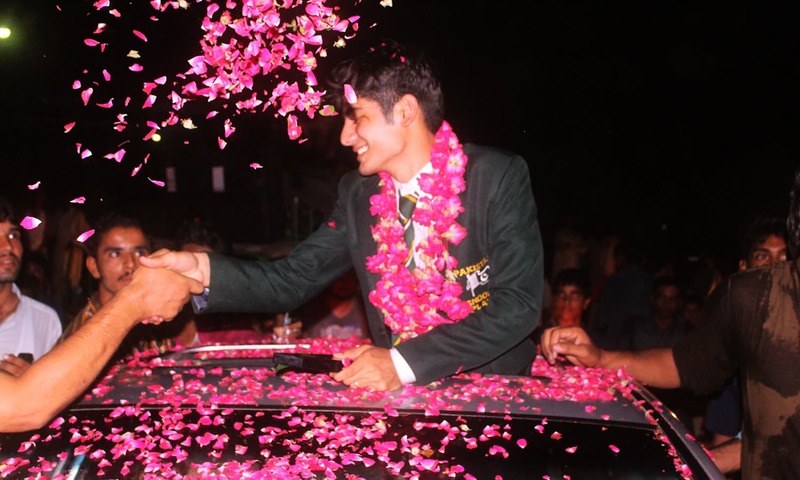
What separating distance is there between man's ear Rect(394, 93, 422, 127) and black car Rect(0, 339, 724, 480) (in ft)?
4.82

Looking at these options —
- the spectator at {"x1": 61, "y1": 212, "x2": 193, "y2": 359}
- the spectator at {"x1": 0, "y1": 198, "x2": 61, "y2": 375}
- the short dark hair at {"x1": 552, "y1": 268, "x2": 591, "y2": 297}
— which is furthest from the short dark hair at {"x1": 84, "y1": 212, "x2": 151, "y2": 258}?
the short dark hair at {"x1": 552, "y1": 268, "x2": 591, "y2": 297}

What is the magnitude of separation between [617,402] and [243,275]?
1.85 meters

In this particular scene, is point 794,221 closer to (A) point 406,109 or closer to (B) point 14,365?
(A) point 406,109

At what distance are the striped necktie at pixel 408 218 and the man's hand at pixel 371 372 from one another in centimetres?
94

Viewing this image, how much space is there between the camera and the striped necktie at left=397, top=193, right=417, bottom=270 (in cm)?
393

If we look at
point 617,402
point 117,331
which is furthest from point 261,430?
point 617,402

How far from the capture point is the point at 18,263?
5039mm

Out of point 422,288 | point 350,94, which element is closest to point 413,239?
point 422,288

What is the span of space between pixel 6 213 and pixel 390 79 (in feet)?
9.40

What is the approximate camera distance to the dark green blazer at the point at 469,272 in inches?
129

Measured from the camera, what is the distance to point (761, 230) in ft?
17.3

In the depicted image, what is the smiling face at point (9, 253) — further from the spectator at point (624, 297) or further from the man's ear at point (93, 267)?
the spectator at point (624, 297)

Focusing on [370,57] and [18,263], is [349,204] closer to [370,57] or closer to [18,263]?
[370,57]

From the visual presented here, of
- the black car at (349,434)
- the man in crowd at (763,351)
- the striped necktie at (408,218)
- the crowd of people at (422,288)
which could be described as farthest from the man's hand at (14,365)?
the man in crowd at (763,351)
